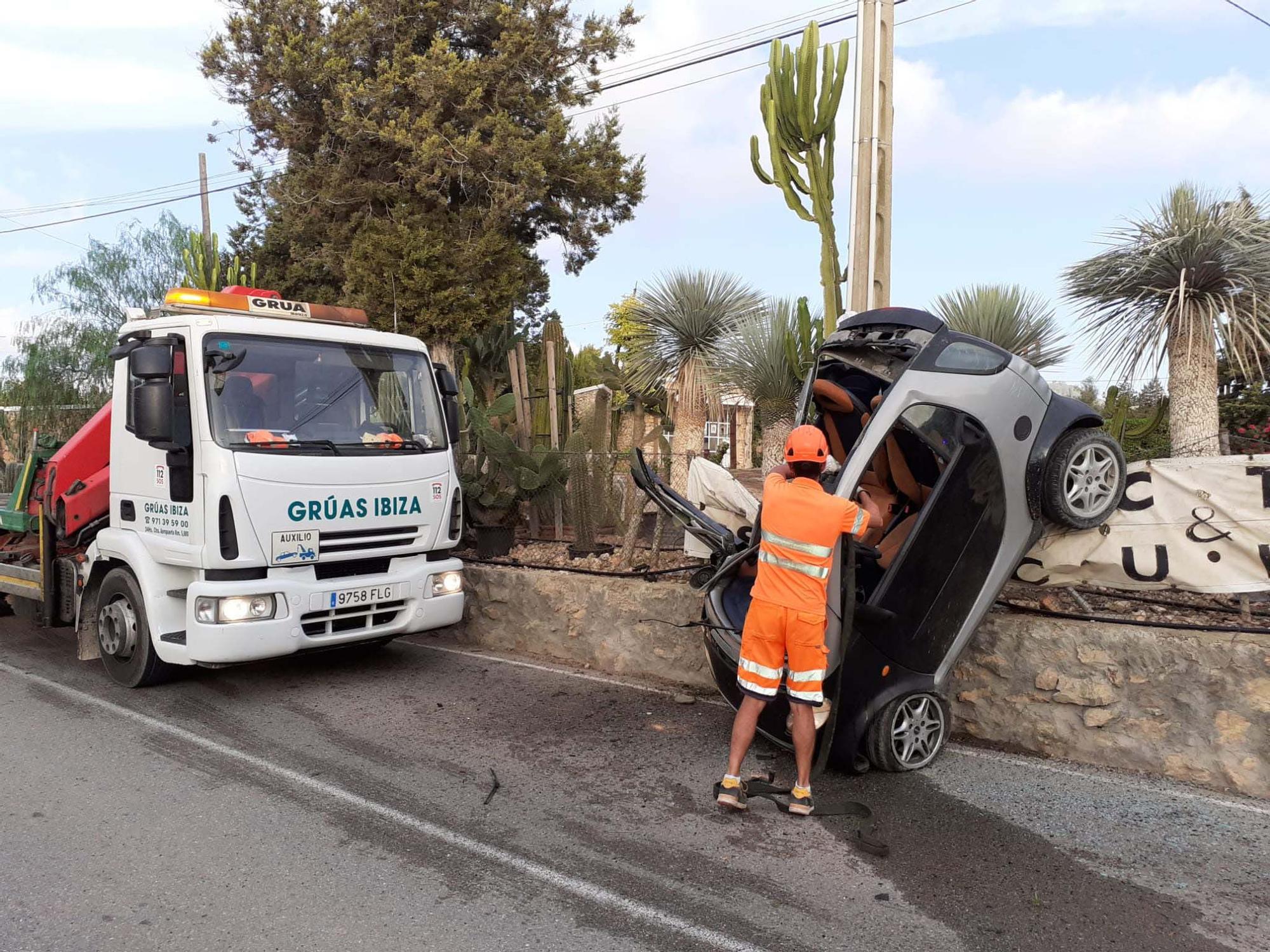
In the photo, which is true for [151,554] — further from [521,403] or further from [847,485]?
[521,403]

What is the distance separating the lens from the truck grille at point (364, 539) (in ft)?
19.9

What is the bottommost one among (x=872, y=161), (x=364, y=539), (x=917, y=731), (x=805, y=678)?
(x=917, y=731)

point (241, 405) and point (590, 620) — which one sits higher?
point (241, 405)

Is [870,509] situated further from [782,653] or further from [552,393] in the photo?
[552,393]

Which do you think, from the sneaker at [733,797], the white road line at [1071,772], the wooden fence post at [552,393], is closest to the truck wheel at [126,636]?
the white road line at [1071,772]

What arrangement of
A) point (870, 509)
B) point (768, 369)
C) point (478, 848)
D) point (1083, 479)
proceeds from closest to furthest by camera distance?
point (478, 848)
point (870, 509)
point (1083, 479)
point (768, 369)

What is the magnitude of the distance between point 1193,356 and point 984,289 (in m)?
2.41

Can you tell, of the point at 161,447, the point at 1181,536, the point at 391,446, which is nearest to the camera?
the point at 1181,536

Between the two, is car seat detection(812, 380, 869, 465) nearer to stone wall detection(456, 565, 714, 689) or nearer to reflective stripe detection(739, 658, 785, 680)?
stone wall detection(456, 565, 714, 689)

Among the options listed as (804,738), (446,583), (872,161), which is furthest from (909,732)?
(872,161)

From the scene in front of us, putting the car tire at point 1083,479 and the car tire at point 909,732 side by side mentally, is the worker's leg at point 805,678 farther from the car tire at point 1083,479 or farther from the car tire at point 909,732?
the car tire at point 1083,479

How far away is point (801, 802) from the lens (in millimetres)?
4320

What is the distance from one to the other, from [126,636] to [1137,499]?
6.46m

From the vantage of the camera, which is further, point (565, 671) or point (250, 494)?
point (565, 671)
